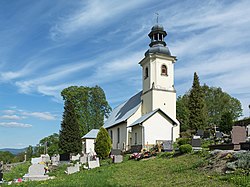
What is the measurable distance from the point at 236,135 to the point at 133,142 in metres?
17.0

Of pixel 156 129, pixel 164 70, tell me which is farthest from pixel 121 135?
pixel 164 70

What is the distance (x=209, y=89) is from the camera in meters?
60.1

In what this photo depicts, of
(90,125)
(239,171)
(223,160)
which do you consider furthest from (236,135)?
(90,125)

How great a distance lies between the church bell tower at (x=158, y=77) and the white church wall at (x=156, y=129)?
4.04 m

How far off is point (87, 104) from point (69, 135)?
48.5 ft

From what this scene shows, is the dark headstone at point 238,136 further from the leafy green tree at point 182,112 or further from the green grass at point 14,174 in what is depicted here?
the leafy green tree at point 182,112

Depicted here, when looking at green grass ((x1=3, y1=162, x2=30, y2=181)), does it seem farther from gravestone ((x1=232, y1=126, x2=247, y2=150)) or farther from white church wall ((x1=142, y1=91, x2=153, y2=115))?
white church wall ((x1=142, y1=91, x2=153, y2=115))

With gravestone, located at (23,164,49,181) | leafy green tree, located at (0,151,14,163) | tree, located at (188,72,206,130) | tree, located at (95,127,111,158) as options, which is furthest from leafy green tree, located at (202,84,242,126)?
gravestone, located at (23,164,49,181)

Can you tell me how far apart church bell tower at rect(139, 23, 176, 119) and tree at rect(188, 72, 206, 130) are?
8731 millimetres

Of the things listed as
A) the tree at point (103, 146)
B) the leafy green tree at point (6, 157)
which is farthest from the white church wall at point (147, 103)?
the leafy green tree at point (6, 157)

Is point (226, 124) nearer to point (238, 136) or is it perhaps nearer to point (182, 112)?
point (238, 136)

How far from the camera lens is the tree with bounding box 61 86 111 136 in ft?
172

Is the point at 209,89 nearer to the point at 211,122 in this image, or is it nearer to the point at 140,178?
the point at 211,122

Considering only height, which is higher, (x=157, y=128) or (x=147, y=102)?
(x=147, y=102)
